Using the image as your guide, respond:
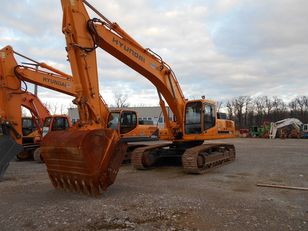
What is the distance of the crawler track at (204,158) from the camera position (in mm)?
10781

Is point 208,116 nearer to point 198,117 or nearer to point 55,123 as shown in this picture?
point 198,117

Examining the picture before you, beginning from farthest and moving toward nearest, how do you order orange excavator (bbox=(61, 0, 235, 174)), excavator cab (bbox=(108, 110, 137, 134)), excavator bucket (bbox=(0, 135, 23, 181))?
excavator cab (bbox=(108, 110, 137, 134)) → excavator bucket (bbox=(0, 135, 23, 181)) → orange excavator (bbox=(61, 0, 235, 174))

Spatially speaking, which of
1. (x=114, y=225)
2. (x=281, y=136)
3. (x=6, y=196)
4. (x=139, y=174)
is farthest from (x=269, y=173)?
(x=281, y=136)

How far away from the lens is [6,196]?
7.98 m

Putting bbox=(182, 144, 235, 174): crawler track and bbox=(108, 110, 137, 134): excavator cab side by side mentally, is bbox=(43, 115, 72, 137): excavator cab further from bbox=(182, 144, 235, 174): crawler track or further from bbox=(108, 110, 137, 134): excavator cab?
bbox=(182, 144, 235, 174): crawler track

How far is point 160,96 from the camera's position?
1241cm

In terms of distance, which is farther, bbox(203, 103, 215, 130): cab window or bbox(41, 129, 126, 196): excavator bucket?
bbox(203, 103, 215, 130): cab window

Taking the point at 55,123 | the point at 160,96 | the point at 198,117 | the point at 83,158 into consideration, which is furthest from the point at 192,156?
the point at 55,123

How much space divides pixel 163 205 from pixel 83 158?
6.14 feet

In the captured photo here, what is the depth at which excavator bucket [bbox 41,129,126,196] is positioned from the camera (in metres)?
6.85

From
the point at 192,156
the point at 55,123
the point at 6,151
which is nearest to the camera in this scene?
the point at 6,151

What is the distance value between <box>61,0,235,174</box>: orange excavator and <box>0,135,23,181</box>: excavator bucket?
391cm

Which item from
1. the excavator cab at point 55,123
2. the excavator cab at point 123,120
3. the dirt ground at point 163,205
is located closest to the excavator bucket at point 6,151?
the dirt ground at point 163,205

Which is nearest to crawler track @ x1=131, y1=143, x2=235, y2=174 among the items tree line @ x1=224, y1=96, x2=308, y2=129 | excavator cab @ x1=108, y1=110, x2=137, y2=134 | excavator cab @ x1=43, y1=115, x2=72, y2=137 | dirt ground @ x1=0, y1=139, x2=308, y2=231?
dirt ground @ x1=0, y1=139, x2=308, y2=231
